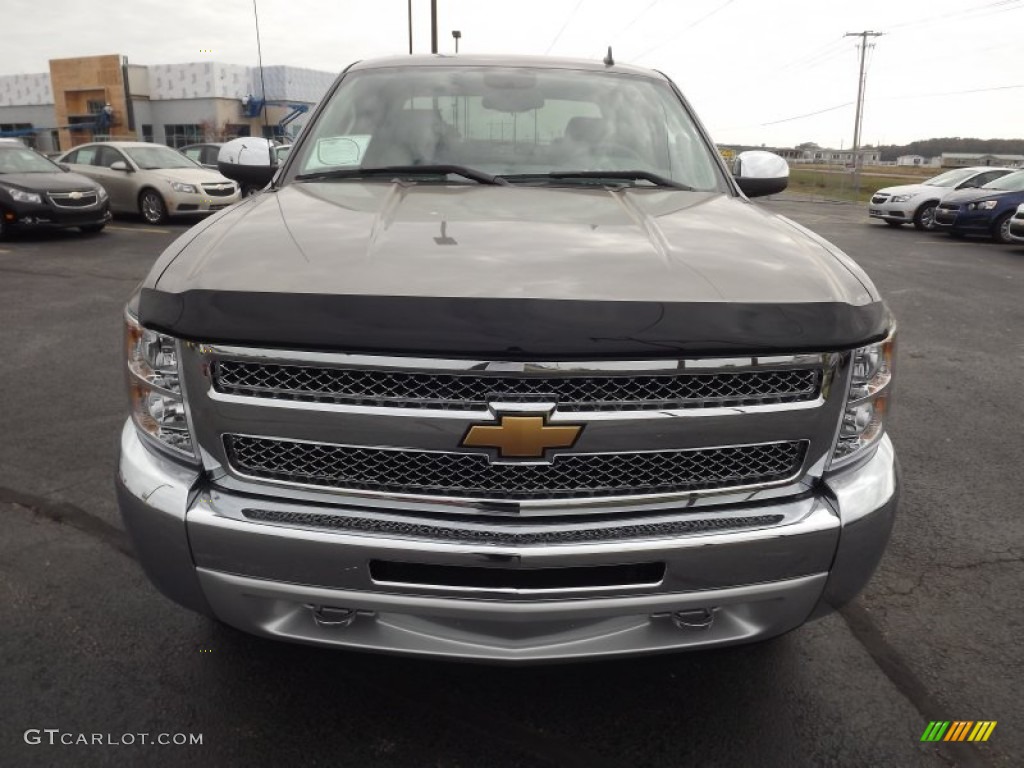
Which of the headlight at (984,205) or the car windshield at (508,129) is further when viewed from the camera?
the headlight at (984,205)

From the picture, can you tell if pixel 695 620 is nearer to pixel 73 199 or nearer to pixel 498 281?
pixel 498 281

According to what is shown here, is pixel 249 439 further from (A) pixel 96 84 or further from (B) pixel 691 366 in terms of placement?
(A) pixel 96 84

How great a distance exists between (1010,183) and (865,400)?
56.1ft

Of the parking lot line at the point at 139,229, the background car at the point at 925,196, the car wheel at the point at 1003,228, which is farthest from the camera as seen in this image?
the background car at the point at 925,196

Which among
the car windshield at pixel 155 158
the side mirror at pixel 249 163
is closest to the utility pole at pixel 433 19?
the car windshield at pixel 155 158

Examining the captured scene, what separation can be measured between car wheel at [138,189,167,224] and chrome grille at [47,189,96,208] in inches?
72.3

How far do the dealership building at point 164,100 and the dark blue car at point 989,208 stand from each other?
44.0m

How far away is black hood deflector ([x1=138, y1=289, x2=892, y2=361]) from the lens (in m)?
1.64

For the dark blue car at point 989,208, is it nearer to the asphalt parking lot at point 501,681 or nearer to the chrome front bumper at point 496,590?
the asphalt parking lot at point 501,681

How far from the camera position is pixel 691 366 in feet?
5.58

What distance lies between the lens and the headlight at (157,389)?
1833 millimetres

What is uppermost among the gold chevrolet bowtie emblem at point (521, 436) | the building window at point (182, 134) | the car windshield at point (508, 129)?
the building window at point (182, 134)

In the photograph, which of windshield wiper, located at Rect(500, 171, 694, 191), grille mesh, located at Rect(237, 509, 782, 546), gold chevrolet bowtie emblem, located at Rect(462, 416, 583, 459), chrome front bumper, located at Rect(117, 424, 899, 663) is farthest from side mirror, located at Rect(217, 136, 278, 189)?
gold chevrolet bowtie emblem, located at Rect(462, 416, 583, 459)

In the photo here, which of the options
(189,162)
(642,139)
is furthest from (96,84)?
(642,139)
